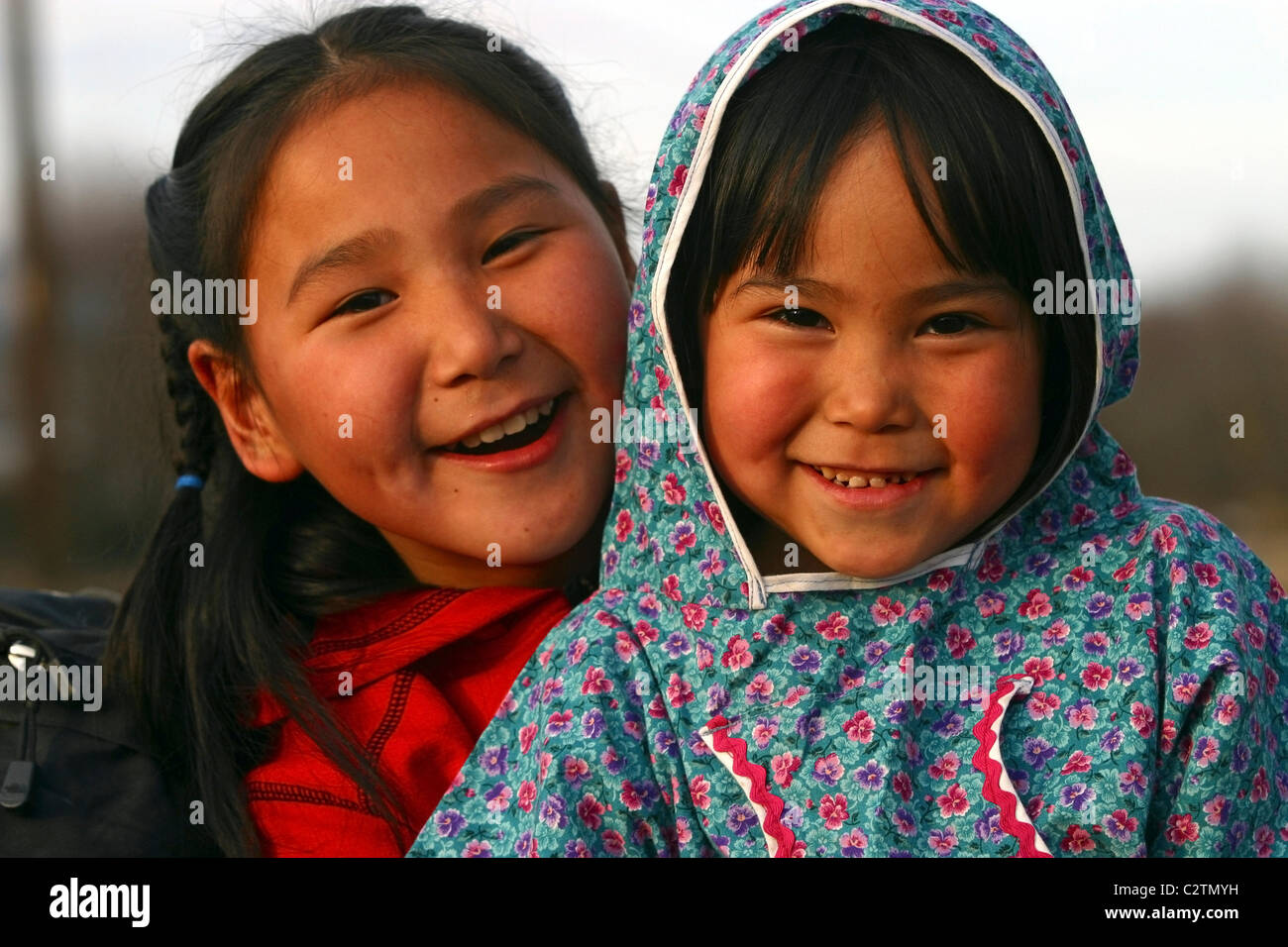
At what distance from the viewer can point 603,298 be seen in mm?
2312

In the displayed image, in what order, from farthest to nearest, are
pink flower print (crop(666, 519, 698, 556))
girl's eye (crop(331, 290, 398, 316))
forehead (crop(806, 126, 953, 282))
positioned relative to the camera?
1. girl's eye (crop(331, 290, 398, 316))
2. pink flower print (crop(666, 519, 698, 556))
3. forehead (crop(806, 126, 953, 282))

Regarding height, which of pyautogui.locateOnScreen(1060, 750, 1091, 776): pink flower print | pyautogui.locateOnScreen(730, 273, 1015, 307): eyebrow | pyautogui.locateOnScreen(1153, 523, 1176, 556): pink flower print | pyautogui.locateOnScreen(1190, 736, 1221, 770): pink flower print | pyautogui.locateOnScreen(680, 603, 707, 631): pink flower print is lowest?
pyautogui.locateOnScreen(1060, 750, 1091, 776): pink flower print

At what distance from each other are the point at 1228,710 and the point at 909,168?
2.69ft

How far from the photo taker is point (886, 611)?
1.93 m

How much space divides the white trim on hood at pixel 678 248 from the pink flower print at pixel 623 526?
21 centimetres

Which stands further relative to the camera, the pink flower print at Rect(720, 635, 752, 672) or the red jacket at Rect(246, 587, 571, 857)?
the red jacket at Rect(246, 587, 571, 857)

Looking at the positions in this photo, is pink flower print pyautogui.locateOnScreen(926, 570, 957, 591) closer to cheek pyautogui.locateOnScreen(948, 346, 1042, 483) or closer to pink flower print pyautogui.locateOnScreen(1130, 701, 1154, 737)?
cheek pyautogui.locateOnScreen(948, 346, 1042, 483)

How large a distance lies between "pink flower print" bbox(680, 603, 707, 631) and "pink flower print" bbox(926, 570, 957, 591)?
13.0 inches

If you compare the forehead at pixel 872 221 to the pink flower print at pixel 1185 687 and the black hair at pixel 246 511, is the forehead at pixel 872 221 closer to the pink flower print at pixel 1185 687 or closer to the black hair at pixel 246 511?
the pink flower print at pixel 1185 687

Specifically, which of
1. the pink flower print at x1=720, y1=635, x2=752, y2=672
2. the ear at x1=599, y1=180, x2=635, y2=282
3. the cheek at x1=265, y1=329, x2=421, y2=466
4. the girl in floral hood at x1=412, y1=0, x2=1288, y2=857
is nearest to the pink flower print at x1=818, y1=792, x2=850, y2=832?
the girl in floral hood at x1=412, y1=0, x2=1288, y2=857

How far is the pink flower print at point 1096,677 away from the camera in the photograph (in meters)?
1.82

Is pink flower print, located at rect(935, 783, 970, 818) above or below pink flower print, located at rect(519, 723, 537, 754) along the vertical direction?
below

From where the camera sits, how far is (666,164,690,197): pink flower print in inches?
76.6

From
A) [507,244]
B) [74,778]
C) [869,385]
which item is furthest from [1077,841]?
[74,778]
